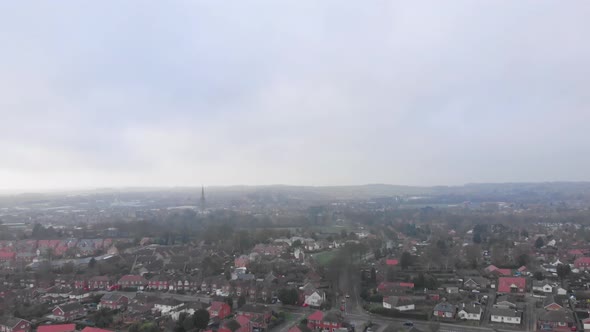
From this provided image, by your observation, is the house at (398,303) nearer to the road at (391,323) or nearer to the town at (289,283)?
the town at (289,283)

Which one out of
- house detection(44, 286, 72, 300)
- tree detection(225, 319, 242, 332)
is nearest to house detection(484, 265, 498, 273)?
tree detection(225, 319, 242, 332)

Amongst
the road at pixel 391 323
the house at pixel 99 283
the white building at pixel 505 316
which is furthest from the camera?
the house at pixel 99 283

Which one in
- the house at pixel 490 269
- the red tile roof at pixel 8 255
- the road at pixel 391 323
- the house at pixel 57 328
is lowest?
the road at pixel 391 323

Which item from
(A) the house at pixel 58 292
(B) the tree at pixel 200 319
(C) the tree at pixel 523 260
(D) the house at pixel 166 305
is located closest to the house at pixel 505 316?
(C) the tree at pixel 523 260

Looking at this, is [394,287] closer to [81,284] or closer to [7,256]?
[81,284]

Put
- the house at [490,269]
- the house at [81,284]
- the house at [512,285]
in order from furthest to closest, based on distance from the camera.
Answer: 1. the house at [490,269]
2. the house at [81,284]
3. the house at [512,285]

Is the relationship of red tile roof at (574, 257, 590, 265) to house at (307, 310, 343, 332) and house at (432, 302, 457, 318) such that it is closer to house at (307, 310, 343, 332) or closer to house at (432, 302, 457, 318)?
house at (432, 302, 457, 318)

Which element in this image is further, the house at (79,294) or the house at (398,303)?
the house at (79,294)

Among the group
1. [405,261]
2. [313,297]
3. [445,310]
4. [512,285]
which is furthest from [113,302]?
[512,285]
